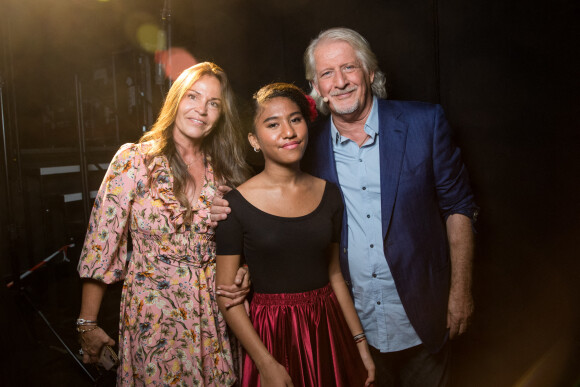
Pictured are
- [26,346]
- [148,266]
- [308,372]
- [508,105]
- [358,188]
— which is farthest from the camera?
[26,346]

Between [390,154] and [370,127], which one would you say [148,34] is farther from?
[390,154]

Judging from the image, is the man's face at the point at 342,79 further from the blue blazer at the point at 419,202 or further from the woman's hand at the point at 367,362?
the woman's hand at the point at 367,362

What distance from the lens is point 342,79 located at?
1.66 m

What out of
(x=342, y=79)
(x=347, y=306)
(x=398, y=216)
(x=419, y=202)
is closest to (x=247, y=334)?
(x=347, y=306)

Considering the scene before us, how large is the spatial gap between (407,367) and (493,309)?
78 centimetres

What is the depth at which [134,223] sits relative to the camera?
4.87ft

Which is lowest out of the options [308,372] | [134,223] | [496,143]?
[308,372]

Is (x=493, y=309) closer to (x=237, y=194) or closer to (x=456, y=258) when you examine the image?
(x=456, y=258)

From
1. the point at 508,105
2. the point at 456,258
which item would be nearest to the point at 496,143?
the point at 508,105

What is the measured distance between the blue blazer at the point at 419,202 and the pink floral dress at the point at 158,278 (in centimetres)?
60

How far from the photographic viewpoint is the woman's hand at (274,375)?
47.9 inches

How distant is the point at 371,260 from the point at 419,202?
321mm

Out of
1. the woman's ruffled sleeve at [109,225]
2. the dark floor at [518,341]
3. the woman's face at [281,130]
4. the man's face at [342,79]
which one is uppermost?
the man's face at [342,79]

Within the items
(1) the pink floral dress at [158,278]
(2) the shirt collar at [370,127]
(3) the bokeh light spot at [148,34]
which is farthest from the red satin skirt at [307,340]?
(3) the bokeh light spot at [148,34]
